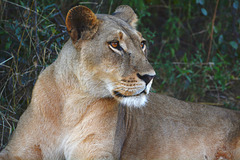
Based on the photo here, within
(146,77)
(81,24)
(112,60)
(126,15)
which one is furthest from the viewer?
(126,15)

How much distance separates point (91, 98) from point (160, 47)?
355 cm

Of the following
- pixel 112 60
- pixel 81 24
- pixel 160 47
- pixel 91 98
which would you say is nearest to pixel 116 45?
pixel 112 60

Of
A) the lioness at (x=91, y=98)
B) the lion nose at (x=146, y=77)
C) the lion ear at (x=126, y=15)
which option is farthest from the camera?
the lion ear at (x=126, y=15)

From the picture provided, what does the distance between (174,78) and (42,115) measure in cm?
281

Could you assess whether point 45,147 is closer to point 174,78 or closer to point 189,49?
point 174,78

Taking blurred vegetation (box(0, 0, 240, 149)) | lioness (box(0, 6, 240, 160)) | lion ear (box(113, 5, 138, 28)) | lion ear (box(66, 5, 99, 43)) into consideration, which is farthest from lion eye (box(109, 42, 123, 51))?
blurred vegetation (box(0, 0, 240, 149))

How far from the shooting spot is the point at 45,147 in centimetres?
293

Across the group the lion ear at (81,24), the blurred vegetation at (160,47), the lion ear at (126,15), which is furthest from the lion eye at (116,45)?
the blurred vegetation at (160,47)

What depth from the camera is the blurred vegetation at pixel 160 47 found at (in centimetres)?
401

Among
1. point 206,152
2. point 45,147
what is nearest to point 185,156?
point 206,152

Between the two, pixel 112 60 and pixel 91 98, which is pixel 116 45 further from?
pixel 91 98

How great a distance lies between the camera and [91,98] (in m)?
2.98

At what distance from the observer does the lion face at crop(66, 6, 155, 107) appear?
267 centimetres

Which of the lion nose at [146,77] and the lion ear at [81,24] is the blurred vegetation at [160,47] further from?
the lion nose at [146,77]
